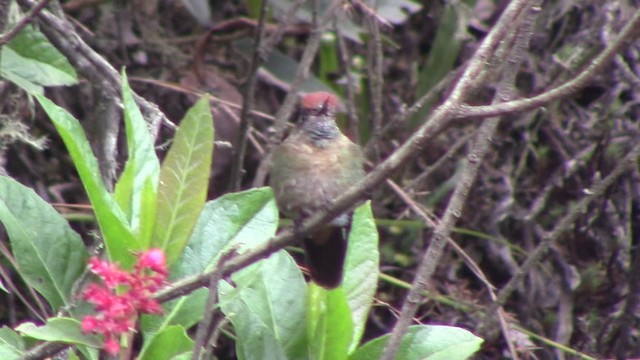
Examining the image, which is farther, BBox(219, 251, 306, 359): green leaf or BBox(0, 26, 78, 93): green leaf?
BBox(0, 26, 78, 93): green leaf

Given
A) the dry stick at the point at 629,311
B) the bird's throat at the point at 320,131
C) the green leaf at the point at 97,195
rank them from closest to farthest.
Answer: the green leaf at the point at 97,195 < the bird's throat at the point at 320,131 < the dry stick at the point at 629,311

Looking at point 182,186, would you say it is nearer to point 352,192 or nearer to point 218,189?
point 352,192

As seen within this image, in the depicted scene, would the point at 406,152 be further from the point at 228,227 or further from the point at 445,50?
the point at 445,50

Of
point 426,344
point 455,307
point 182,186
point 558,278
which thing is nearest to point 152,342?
point 182,186

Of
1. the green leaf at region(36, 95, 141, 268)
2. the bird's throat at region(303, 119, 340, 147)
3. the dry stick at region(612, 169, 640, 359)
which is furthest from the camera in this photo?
the dry stick at region(612, 169, 640, 359)

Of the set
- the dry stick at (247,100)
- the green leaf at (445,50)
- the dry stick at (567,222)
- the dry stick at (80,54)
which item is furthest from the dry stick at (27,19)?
the green leaf at (445,50)

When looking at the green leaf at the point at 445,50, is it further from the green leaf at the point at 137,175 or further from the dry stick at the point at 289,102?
the green leaf at the point at 137,175

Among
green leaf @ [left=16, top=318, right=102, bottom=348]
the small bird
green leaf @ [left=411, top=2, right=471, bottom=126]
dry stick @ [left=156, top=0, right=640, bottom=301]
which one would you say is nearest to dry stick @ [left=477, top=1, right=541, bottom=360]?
dry stick @ [left=156, top=0, right=640, bottom=301]

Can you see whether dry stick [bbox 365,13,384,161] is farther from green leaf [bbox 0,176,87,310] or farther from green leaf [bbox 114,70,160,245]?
green leaf [bbox 0,176,87,310]
